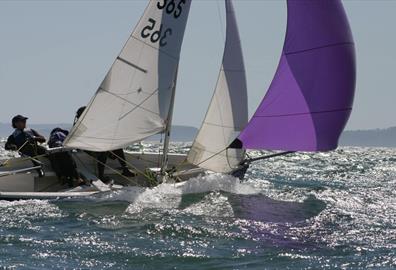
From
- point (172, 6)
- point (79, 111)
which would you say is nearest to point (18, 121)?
point (79, 111)

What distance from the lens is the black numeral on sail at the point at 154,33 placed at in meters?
14.1

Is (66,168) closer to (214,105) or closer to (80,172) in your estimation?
(80,172)

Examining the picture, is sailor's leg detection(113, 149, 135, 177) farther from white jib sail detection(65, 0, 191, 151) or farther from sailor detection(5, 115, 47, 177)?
sailor detection(5, 115, 47, 177)

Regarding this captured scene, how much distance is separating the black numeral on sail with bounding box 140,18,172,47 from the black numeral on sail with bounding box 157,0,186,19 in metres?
0.33

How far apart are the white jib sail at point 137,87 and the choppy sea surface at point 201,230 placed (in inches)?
47.3

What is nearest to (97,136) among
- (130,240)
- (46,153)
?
(46,153)

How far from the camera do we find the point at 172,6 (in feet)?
46.6

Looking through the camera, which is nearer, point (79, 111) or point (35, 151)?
point (35, 151)

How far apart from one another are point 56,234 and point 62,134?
16.5 feet

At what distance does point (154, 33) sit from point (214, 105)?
6.71 ft

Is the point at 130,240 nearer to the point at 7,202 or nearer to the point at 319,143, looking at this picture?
the point at 7,202

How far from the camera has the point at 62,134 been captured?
15031 mm

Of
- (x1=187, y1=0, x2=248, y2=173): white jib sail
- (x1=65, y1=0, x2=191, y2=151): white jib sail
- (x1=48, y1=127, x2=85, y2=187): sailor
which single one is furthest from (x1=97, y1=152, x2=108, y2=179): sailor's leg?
(x1=187, y1=0, x2=248, y2=173): white jib sail

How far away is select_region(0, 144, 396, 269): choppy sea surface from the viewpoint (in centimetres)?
890
